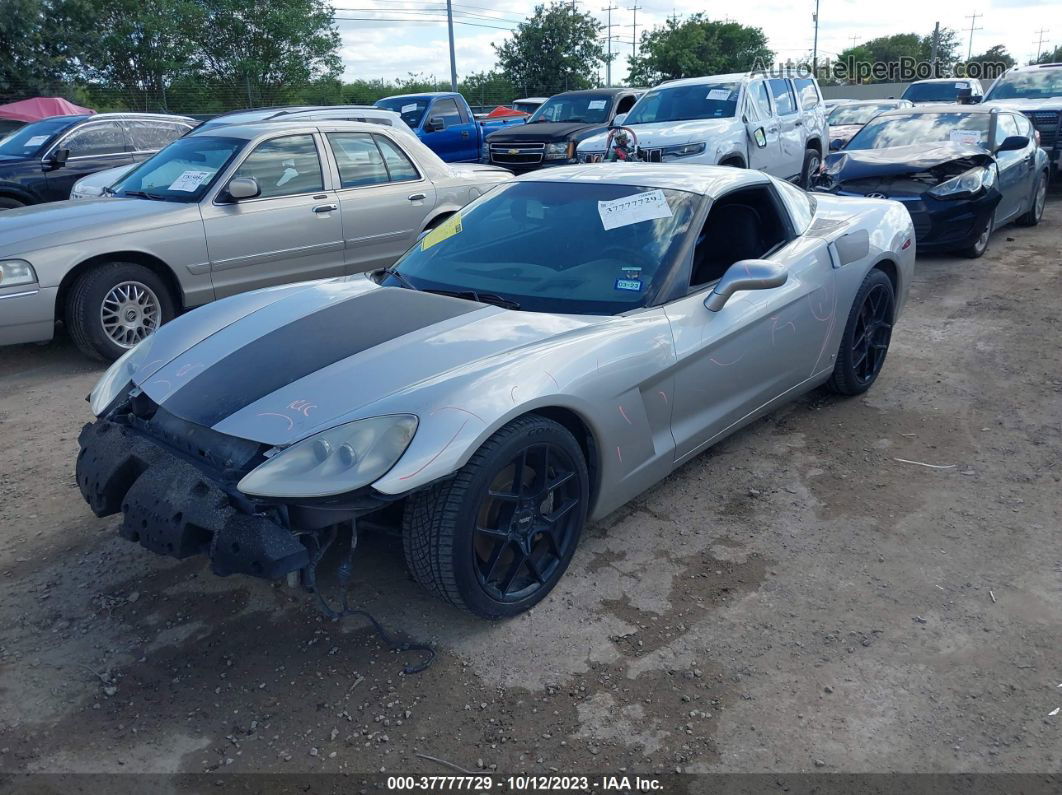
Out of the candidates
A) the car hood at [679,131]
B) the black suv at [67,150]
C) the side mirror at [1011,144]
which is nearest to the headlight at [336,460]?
the black suv at [67,150]

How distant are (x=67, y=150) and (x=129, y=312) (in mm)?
4871

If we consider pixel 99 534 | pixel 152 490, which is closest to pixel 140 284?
pixel 99 534

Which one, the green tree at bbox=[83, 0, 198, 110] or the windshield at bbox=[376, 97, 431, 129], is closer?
the windshield at bbox=[376, 97, 431, 129]

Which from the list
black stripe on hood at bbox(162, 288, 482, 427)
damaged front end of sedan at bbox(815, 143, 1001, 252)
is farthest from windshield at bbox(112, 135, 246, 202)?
damaged front end of sedan at bbox(815, 143, 1001, 252)

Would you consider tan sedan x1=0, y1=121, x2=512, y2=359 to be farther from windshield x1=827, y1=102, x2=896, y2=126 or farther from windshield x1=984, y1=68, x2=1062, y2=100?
→ windshield x1=827, y1=102, x2=896, y2=126

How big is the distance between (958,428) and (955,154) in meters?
5.20

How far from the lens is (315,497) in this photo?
99.3 inches

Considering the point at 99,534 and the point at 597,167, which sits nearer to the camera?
the point at 99,534

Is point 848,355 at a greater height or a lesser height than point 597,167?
lesser

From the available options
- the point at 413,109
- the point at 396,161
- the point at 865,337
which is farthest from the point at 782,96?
the point at 865,337

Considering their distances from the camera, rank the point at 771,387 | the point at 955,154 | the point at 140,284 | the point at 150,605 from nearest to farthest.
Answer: the point at 150,605, the point at 771,387, the point at 140,284, the point at 955,154

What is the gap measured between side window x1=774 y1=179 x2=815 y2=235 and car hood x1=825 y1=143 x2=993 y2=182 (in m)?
4.63

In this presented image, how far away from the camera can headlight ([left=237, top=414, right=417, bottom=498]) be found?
254 centimetres

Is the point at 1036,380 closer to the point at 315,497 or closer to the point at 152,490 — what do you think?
the point at 315,497
